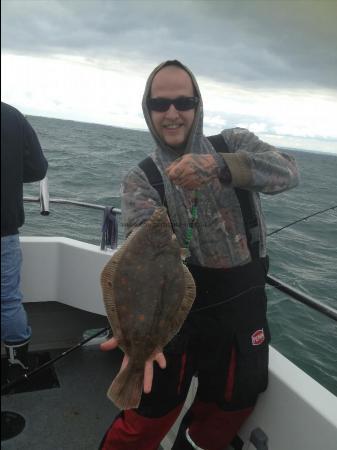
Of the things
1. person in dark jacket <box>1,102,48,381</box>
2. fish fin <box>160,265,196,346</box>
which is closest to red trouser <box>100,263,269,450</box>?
fish fin <box>160,265,196,346</box>

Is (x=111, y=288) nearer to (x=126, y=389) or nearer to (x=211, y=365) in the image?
(x=126, y=389)

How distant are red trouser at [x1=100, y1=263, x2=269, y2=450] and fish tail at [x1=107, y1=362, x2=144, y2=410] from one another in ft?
1.05

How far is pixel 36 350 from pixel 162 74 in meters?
3.11

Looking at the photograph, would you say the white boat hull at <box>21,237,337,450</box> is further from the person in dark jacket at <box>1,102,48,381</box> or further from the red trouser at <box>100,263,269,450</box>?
the person in dark jacket at <box>1,102,48,381</box>

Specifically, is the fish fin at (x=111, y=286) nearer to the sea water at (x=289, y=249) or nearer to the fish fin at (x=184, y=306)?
the fish fin at (x=184, y=306)

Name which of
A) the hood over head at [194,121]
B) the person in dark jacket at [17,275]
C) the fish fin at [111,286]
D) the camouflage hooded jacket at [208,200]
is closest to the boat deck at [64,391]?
the person in dark jacket at [17,275]

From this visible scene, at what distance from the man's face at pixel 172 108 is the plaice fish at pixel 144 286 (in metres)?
0.61

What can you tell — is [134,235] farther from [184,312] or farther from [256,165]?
[256,165]

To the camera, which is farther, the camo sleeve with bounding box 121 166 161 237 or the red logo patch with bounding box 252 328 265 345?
the red logo patch with bounding box 252 328 265 345

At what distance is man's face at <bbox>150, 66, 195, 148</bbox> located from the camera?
2.26 meters

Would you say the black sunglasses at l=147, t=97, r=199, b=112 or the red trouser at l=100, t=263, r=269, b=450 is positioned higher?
the black sunglasses at l=147, t=97, r=199, b=112

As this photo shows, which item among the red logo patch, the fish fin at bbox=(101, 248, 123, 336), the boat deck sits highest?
the fish fin at bbox=(101, 248, 123, 336)

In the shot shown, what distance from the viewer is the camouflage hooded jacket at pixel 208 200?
220 centimetres

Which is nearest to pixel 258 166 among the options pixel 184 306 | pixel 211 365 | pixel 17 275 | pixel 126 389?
pixel 184 306
